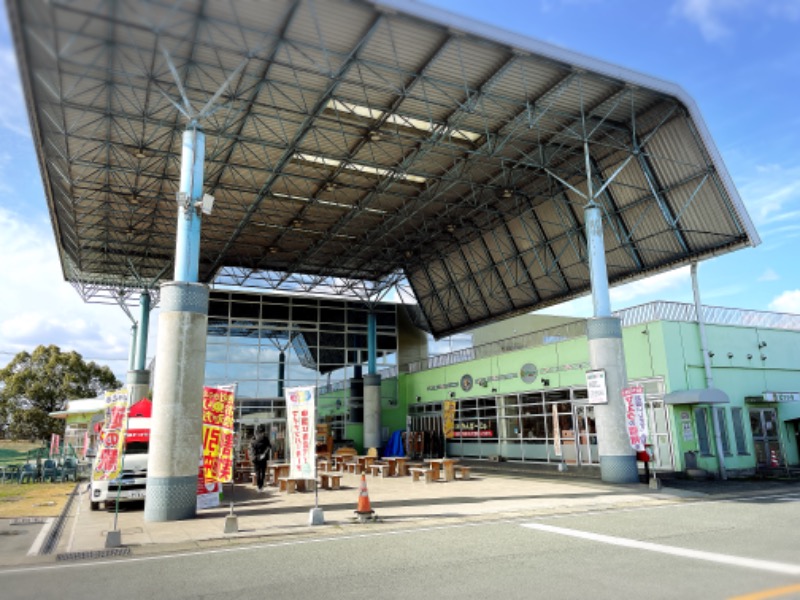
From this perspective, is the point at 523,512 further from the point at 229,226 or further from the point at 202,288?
the point at 229,226

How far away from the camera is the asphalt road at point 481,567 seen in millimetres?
5742

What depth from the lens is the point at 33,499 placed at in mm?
16188

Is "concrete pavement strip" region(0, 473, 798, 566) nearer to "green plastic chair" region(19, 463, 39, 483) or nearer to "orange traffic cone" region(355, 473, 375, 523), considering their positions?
"orange traffic cone" region(355, 473, 375, 523)

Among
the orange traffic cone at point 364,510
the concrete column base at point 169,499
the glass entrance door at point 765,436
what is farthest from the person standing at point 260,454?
the glass entrance door at point 765,436

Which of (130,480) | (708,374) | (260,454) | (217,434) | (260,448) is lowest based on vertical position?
(130,480)

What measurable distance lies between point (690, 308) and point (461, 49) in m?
11.9

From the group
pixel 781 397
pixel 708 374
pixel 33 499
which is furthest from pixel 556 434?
pixel 33 499

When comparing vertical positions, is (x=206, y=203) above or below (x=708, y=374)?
above

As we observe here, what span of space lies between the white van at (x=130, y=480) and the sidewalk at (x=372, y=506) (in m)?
0.38

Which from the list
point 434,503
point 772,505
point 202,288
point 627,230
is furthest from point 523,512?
point 627,230

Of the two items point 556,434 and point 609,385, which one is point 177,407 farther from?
point 556,434

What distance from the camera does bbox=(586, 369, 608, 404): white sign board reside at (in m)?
16.3

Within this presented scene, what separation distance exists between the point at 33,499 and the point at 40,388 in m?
29.3

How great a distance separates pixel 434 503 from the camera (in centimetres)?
1318
